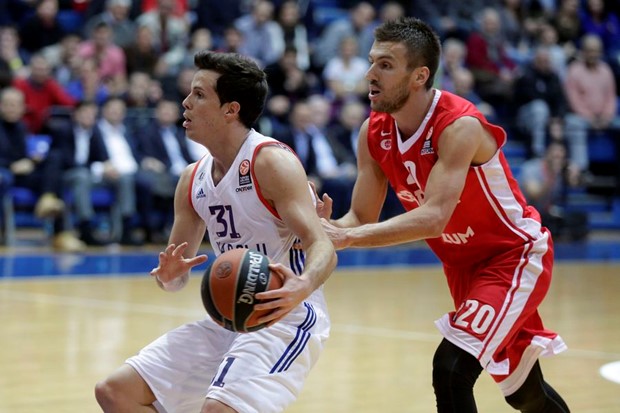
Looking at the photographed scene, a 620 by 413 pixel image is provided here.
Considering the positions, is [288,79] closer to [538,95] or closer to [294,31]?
[294,31]

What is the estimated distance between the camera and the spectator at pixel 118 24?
1363 cm

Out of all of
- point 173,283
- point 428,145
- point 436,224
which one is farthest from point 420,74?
point 173,283

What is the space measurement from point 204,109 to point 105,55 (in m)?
9.50

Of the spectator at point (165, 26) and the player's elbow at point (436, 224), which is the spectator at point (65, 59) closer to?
the spectator at point (165, 26)

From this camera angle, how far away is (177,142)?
1273cm

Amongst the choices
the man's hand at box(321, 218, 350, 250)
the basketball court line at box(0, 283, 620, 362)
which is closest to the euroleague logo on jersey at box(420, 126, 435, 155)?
the man's hand at box(321, 218, 350, 250)

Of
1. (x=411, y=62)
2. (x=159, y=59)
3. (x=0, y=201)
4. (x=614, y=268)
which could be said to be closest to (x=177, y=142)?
(x=159, y=59)

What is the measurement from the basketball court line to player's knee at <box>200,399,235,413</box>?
128 inches

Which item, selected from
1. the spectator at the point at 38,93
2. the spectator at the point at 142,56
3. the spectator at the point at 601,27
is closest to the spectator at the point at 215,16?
the spectator at the point at 142,56

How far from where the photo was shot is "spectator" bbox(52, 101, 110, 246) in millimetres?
11859

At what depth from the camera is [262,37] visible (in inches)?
565

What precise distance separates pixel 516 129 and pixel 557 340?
39.7 feet

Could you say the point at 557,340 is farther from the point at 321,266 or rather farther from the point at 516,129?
Answer: the point at 516,129

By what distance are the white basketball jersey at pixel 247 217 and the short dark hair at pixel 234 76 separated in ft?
0.51
